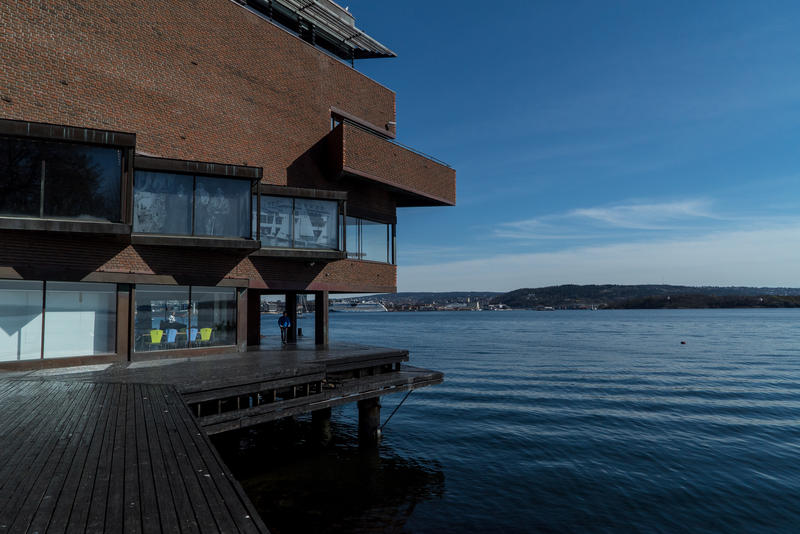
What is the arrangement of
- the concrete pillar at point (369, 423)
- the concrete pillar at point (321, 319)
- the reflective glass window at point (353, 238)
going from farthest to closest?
1. the reflective glass window at point (353, 238)
2. the concrete pillar at point (321, 319)
3. the concrete pillar at point (369, 423)

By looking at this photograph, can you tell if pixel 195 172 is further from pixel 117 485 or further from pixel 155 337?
pixel 117 485

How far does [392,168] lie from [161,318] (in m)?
12.3

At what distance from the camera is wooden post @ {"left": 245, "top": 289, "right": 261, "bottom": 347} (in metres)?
23.3

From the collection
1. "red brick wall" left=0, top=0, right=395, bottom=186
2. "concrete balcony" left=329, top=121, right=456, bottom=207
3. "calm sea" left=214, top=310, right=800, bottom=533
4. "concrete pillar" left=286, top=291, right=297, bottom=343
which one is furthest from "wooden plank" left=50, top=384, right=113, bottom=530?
"concrete pillar" left=286, top=291, right=297, bottom=343

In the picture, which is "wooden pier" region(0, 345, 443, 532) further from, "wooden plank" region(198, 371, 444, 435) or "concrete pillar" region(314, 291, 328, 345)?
"concrete pillar" region(314, 291, 328, 345)

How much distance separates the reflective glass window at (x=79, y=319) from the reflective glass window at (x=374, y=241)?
439 inches

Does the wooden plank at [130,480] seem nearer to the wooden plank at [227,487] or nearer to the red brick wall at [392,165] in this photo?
the wooden plank at [227,487]

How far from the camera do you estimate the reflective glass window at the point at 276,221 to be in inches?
757

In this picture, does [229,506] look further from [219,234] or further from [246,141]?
[246,141]

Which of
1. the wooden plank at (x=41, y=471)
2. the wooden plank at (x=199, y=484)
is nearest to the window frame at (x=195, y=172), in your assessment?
the wooden plank at (x=41, y=471)

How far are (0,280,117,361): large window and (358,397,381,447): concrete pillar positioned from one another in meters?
8.83

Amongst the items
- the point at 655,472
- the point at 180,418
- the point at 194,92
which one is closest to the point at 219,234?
the point at 194,92

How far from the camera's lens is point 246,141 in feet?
64.5

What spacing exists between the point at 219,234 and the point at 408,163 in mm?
10642
